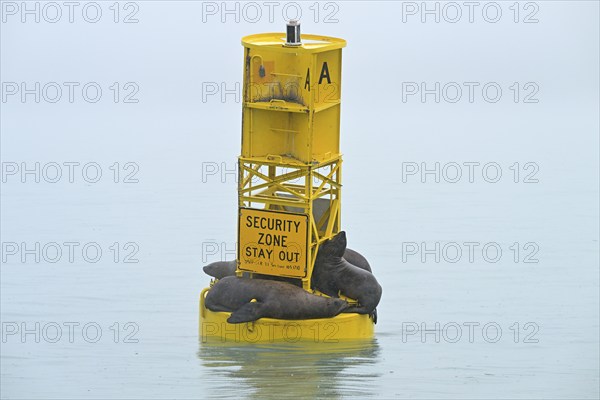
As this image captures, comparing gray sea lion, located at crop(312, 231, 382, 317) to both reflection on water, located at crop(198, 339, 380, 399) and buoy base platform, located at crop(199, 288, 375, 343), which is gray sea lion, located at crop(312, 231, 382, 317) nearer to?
buoy base platform, located at crop(199, 288, 375, 343)

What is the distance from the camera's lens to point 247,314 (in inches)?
1804

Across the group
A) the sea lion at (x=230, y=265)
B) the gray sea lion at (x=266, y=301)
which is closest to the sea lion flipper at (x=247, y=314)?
the gray sea lion at (x=266, y=301)

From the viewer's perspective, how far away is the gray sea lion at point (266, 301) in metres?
45.9

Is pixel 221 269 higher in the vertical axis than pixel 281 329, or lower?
higher

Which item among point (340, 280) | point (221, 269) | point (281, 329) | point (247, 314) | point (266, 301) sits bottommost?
point (281, 329)

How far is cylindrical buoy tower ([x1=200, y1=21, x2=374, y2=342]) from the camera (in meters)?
45.8

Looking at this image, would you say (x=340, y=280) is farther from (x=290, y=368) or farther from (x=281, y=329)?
(x=290, y=368)

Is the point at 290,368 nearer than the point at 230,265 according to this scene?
Yes

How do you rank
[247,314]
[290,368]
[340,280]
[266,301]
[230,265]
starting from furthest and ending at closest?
[230,265]
[340,280]
[266,301]
[247,314]
[290,368]

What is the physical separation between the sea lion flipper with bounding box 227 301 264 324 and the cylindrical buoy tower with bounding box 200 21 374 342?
0.18 meters

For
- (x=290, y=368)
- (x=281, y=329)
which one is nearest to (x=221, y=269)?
(x=281, y=329)

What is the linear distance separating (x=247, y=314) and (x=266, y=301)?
0.35 metres

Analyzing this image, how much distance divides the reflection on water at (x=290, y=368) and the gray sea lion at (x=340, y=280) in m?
0.61

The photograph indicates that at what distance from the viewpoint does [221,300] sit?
46281 mm
